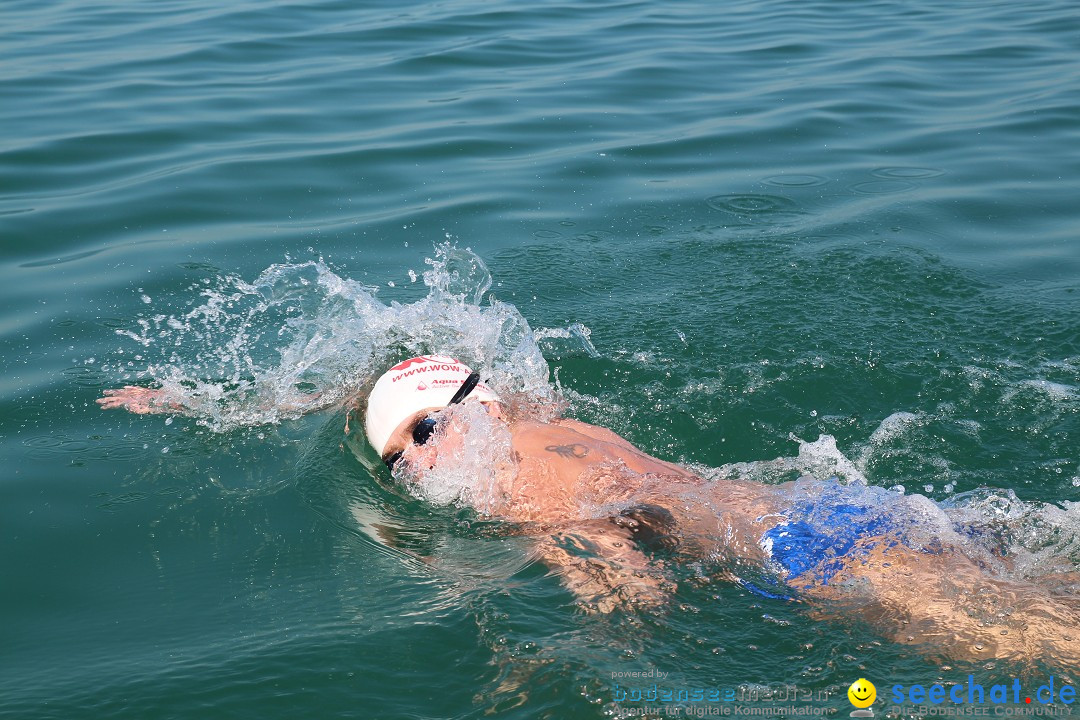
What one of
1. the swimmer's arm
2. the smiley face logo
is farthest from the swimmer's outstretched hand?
the smiley face logo

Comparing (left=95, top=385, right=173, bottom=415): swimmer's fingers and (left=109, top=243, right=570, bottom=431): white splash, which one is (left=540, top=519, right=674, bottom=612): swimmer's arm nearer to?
(left=109, top=243, right=570, bottom=431): white splash

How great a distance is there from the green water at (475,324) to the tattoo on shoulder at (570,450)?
0.59 metres

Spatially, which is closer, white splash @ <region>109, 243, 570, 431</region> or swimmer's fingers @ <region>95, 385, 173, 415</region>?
swimmer's fingers @ <region>95, 385, 173, 415</region>

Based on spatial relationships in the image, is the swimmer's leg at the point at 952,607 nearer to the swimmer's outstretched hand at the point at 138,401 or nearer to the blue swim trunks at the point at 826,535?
the blue swim trunks at the point at 826,535

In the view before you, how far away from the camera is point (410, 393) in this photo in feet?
18.3

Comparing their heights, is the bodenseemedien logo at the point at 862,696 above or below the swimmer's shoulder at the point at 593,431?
below

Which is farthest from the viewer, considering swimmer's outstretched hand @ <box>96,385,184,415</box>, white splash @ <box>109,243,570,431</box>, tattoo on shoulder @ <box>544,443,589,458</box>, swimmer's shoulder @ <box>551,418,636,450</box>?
white splash @ <box>109,243,570,431</box>

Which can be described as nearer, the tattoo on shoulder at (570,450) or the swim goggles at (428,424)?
the tattoo on shoulder at (570,450)

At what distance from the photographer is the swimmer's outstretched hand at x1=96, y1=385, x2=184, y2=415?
6.26 metres

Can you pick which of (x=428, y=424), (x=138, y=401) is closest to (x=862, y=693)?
(x=428, y=424)

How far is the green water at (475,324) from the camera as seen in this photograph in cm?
405

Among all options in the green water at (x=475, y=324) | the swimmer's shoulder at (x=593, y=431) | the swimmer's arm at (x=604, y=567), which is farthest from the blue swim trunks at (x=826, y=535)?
the swimmer's shoulder at (x=593, y=431)

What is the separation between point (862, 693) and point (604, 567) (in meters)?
1.24

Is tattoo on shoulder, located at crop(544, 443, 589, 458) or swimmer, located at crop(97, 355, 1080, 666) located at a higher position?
tattoo on shoulder, located at crop(544, 443, 589, 458)
